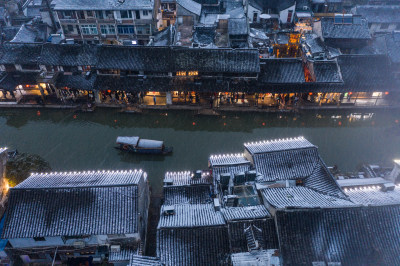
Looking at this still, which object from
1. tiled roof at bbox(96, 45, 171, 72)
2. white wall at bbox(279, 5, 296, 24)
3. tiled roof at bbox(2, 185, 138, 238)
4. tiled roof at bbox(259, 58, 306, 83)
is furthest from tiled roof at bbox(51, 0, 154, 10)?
tiled roof at bbox(2, 185, 138, 238)

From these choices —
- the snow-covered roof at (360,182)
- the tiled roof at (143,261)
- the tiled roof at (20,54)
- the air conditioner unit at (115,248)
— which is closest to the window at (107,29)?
the tiled roof at (20,54)

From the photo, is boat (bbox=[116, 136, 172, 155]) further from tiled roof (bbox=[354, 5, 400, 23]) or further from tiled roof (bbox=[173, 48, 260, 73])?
tiled roof (bbox=[354, 5, 400, 23])

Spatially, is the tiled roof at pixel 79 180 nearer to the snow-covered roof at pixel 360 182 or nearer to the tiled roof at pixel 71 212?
the tiled roof at pixel 71 212

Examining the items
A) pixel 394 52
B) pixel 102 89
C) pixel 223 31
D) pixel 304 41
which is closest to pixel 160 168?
pixel 102 89

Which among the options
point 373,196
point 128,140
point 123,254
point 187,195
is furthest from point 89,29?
point 373,196

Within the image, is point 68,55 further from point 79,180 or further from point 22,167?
point 79,180

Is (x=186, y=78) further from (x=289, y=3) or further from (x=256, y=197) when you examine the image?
(x=289, y=3)
